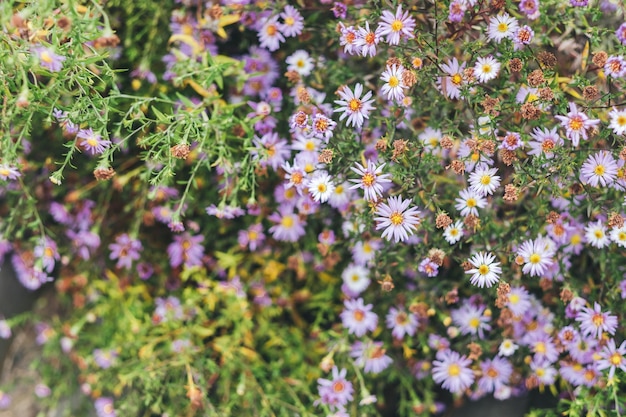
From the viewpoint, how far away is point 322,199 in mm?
1250

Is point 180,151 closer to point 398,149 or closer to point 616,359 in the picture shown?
point 398,149

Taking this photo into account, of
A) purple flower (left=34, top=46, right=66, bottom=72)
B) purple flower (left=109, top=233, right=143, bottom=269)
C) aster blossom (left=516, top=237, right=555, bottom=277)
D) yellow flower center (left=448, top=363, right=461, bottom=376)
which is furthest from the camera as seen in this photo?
purple flower (left=109, top=233, right=143, bottom=269)

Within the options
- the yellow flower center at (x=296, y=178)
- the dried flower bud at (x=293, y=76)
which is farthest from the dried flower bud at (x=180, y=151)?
the dried flower bud at (x=293, y=76)

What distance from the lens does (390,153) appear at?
1.29m

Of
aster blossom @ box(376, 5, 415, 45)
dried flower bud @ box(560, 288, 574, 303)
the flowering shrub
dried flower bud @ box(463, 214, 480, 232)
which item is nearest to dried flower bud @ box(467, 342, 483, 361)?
→ the flowering shrub

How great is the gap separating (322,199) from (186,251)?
22.9 inches

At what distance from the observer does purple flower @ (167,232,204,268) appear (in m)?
1.70

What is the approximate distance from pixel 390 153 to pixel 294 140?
29cm

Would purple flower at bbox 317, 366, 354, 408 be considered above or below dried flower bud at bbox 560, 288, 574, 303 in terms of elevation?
below

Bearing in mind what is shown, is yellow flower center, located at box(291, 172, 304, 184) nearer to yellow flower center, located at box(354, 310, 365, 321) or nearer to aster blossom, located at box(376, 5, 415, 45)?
aster blossom, located at box(376, 5, 415, 45)

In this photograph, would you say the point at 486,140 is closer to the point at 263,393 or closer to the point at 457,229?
the point at 457,229

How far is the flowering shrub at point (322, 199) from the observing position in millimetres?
1237

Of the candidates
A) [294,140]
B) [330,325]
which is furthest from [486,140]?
[330,325]

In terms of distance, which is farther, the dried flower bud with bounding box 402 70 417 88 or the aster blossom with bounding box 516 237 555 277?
the aster blossom with bounding box 516 237 555 277
